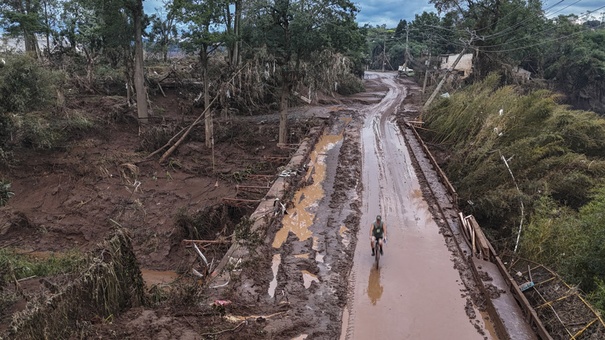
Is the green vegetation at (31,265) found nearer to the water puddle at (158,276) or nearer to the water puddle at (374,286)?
the water puddle at (158,276)

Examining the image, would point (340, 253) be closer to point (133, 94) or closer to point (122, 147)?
point (122, 147)

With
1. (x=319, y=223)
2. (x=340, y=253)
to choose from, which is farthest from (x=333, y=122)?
(x=340, y=253)

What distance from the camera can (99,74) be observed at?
26.6m

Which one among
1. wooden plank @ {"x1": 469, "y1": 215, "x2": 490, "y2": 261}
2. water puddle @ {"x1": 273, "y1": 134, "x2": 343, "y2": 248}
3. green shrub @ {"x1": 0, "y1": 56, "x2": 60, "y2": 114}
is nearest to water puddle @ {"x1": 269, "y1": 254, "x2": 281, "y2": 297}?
water puddle @ {"x1": 273, "y1": 134, "x2": 343, "y2": 248}

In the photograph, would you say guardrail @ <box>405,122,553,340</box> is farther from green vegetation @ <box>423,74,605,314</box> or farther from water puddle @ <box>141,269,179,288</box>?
water puddle @ <box>141,269,179,288</box>

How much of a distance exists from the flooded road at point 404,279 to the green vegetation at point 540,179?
2.11 metres

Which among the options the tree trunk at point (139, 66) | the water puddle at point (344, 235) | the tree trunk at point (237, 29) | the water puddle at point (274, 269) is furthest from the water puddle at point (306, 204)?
the tree trunk at point (139, 66)

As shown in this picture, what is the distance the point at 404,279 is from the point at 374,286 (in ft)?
2.51

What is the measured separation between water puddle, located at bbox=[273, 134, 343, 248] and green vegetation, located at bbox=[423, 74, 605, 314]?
16.6ft

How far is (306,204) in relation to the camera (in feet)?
41.1

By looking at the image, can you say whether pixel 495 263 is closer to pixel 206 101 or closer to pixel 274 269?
pixel 274 269

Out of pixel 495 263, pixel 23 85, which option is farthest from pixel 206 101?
pixel 495 263

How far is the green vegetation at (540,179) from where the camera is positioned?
840cm

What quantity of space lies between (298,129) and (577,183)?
1375 cm
